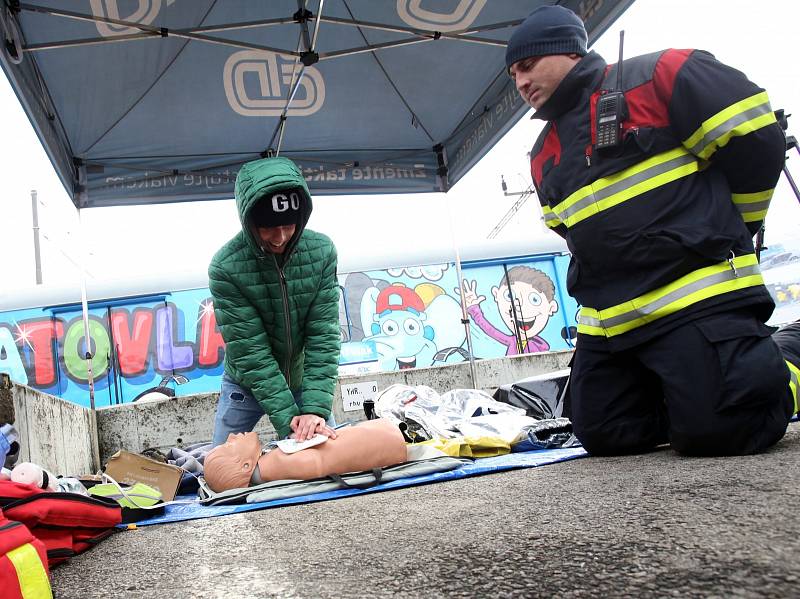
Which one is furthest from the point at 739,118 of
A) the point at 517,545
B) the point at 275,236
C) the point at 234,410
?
the point at 234,410

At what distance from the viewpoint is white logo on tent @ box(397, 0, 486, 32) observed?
4445 mm

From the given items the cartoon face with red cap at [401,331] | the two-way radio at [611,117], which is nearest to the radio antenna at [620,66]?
the two-way radio at [611,117]

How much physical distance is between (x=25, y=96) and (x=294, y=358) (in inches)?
96.7

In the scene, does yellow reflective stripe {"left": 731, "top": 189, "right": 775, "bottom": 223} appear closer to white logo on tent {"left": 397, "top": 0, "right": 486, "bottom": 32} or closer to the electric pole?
white logo on tent {"left": 397, "top": 0, "right": 486, "bottom": 32}

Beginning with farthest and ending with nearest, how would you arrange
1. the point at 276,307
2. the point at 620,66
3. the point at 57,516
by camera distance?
1. the point at 276,307
2. the point at 620,66
3. the point at 57,516

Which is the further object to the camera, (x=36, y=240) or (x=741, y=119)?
(x=36, y=240)

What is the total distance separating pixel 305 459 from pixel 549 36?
1.81 metres

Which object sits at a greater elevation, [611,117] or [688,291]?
[611,117]

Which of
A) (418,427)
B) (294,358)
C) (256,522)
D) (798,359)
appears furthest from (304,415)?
(798,359)

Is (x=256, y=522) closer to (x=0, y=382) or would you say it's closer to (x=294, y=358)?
(x=294, y=358)


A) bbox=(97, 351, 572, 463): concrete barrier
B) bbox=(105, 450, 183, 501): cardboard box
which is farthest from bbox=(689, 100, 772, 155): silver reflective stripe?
bbox=(97, 351, 572, 463): concrete barrier

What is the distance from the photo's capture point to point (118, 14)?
388cm

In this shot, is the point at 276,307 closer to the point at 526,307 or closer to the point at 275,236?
the point at 275,236

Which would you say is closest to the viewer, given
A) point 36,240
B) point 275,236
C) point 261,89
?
point 275,236
